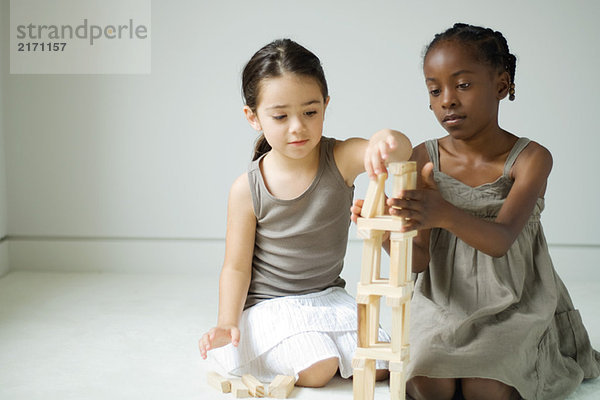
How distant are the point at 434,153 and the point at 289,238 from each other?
326mm

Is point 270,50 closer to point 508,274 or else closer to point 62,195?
point 508,274

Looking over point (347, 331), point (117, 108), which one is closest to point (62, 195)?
point (117, 108)

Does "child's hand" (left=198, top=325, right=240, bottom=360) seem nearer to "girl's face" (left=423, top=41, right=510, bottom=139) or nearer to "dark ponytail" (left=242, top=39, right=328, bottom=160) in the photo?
"dark ponytail" (left=242, top=39, right=328, bottom=160)

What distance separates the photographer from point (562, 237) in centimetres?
236

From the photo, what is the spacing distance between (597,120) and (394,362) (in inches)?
58.7

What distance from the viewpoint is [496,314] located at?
4.36 feet

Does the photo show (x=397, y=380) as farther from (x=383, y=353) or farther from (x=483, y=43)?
(x=483, y=43)

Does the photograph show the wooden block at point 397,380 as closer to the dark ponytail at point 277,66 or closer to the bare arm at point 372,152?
the bare arm at point 372,152

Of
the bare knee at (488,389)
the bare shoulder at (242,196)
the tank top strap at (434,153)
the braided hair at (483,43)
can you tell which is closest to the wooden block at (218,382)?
the bare shoulder at (242,196)

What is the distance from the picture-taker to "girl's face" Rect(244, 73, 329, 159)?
4.54ft

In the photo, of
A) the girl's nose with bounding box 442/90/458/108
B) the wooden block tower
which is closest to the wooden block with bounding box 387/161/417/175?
the wooden block tower

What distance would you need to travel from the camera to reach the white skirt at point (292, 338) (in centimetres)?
143

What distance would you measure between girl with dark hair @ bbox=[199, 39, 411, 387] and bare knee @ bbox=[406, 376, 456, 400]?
13 cm

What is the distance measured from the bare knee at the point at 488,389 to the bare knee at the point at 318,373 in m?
0.25
